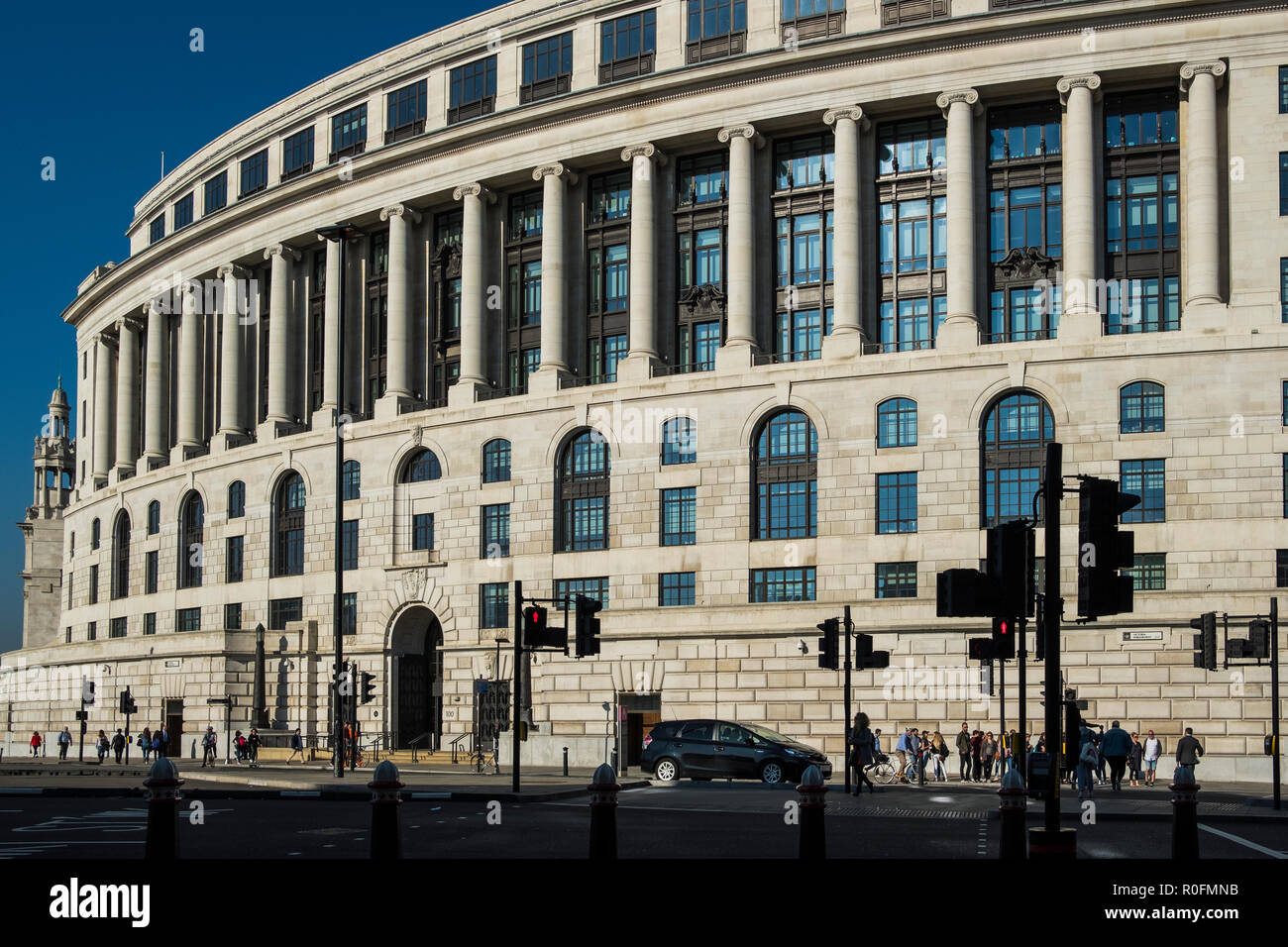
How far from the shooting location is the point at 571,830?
80.0 ft

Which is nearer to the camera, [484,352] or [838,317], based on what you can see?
[838,317]

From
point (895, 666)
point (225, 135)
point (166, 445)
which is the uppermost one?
point (225, 135)

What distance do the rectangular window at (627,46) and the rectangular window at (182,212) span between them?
2898 cm

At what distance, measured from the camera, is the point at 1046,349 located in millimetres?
50875

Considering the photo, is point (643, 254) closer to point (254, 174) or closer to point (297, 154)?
point (297, 154)

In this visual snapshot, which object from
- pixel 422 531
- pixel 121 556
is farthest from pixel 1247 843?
pixel 121 556

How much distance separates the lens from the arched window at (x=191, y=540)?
73.9 meters

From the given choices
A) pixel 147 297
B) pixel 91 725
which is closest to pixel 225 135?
pixel 147 297

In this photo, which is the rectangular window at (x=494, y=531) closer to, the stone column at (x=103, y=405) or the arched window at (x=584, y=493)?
the arched window at (x=584, y=493)

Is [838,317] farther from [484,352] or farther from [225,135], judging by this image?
[225,135]

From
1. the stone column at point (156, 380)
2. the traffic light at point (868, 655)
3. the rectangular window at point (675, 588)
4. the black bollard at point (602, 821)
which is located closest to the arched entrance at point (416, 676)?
the rectangular window at point (675, 588)
